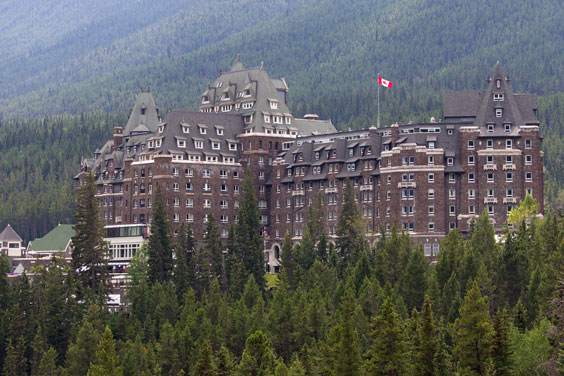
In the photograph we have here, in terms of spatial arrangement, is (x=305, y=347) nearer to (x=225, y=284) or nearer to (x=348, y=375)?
(x=348, y=375)

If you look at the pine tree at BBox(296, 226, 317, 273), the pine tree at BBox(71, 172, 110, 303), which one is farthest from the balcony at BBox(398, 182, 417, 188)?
the pine tree at BBox(71, 172, 110, 303)

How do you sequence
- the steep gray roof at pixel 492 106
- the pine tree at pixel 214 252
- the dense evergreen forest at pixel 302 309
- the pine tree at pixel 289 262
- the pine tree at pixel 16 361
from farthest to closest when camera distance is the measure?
the steep gray roof at pixel 492 106
the pine tree at pixel 214 252
the pine tree at pixel 289 262
the pine tree at pixel 16 361
the dense evergreen forest at pixel 302 309

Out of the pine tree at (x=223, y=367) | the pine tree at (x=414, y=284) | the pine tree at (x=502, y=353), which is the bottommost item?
the pine tree at (x=223, y=367)

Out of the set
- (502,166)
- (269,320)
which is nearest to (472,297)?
(269,320)

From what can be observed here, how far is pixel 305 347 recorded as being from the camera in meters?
120

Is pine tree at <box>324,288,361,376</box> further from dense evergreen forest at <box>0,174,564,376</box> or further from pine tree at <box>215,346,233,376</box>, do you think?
pine tree at <box>215,346,233,376</box>

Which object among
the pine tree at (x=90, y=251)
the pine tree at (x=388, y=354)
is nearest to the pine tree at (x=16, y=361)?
the pine tree at (x=90, y=251)

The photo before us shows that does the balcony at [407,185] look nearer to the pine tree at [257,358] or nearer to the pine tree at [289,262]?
the pine tree at [289,262]

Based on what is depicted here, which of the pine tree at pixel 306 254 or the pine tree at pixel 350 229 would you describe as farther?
the pine tree at pixel 350 229

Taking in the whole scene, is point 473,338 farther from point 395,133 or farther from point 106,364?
point 395,133

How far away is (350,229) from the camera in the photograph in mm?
175500

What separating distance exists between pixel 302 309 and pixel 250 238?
146 feet

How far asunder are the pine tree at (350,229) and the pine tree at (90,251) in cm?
3350

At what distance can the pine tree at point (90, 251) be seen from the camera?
544 ft
